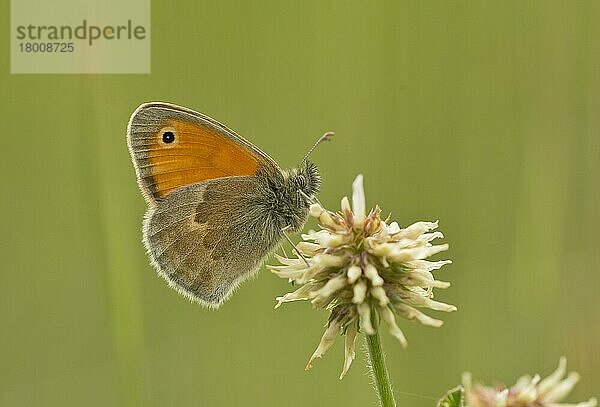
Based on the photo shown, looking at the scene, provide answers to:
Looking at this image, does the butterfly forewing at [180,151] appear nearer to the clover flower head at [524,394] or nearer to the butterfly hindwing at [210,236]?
the butterfly hindwing at [210,236]

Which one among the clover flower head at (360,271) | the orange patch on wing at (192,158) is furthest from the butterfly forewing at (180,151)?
the clover flower head at (360,271)

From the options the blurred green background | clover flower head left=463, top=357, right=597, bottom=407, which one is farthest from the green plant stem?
the blurred green background

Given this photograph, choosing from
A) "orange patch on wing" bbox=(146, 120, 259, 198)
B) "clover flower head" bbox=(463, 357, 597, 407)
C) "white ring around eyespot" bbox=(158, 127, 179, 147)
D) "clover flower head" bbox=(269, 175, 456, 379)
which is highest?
"white ring around eyespot" bbox=(158, 127, 179, 147)

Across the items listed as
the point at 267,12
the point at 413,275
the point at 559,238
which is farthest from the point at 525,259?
the point at 267,12

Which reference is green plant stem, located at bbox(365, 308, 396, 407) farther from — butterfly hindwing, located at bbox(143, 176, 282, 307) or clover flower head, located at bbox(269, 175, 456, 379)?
butterfly hindwing, located at bbox(143, 176, 282, 307)

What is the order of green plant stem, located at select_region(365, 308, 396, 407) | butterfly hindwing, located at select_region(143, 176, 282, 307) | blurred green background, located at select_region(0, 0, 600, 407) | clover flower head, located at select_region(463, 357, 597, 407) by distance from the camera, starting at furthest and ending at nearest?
blurred green background, located at select_region(0, 0, 600, 407) → butterfly hindwing, located at select_region(143, 176, 282, 307) → green plant stem, located at select_region(365, 308, 396, 407) → clover flower head, located at select_region(463, 357, 597, 407)
